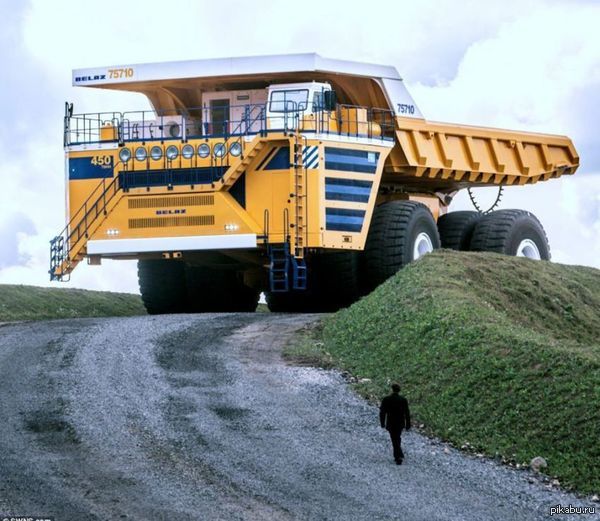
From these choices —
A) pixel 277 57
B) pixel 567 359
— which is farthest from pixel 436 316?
pixel 277 57

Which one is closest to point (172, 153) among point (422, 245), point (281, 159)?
point (281, 159)

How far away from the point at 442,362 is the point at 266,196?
26.2 feet

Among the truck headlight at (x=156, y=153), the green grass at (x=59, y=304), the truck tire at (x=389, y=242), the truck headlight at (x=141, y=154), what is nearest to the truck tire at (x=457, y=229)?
the truck tire at (x=389, y=242)

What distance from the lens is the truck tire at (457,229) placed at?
31922 mm

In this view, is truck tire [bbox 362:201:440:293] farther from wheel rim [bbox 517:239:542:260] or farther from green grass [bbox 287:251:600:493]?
wheel rim [bbox 517:239:542:260]

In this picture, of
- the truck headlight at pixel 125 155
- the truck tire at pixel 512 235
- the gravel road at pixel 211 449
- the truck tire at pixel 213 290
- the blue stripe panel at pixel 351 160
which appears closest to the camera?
the gravel road at pixel 211 449

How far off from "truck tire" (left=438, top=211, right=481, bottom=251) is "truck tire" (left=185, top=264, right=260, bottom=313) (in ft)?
16.8

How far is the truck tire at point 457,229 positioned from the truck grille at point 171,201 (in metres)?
8.37

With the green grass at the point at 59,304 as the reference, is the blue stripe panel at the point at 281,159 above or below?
above

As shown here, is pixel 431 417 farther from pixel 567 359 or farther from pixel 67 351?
pixel 67 351

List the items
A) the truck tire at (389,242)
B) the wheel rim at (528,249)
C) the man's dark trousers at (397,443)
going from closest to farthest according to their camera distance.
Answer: the man's dark trousers at (397,443)
the truck tire at (389,242)
the wheel rim at (528,249)

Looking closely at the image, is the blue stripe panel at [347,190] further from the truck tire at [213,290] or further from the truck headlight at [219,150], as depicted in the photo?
the truck tire at [213,290]

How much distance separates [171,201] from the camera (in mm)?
25734

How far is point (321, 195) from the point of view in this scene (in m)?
25.4
